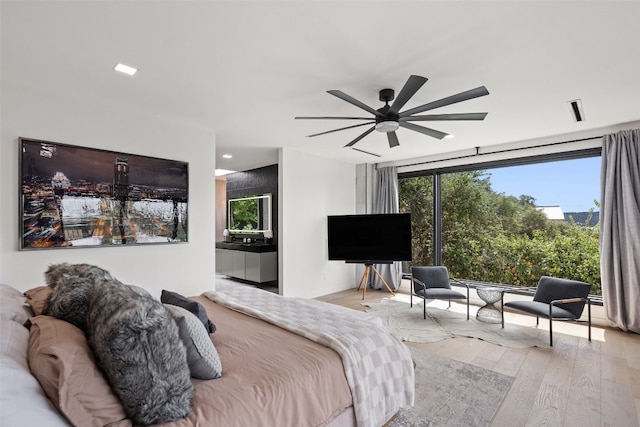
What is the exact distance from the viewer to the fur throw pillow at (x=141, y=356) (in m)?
1.09

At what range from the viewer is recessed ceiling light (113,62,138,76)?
2465 mm

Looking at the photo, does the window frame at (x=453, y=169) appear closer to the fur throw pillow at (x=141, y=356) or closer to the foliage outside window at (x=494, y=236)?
the foliage outside window at (x=494, y=236)

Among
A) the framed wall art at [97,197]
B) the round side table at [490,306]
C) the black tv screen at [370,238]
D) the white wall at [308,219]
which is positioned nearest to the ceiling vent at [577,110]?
the round side table at [490,306]

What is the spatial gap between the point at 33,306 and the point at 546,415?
333 centimetres

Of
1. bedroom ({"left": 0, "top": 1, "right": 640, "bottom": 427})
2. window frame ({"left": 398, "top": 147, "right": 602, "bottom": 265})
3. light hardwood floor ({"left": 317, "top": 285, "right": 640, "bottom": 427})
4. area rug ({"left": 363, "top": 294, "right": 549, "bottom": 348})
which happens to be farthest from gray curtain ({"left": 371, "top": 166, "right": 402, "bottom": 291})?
light hardwood floor ({"left": 317, "top": 285, "right": 640, "bottom": 427})

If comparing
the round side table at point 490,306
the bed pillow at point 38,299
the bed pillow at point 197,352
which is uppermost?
the bed pillow at point 38,299

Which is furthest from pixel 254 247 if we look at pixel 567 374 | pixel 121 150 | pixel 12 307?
pixel 567 374

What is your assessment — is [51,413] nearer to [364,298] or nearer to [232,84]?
[232,84]

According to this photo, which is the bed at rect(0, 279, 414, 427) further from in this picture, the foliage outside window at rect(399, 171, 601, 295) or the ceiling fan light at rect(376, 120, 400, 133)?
the foliage outside window at rect(399, 171, 601, 295)

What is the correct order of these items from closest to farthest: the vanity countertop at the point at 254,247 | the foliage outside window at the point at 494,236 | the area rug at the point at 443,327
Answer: the area rug at the point at 443,327 → the foliage outside window at the point at 494,236 → the vanity countertop at the point at 254,247

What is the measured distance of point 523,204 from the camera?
5.05 metres

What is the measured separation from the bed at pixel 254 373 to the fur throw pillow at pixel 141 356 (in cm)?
5

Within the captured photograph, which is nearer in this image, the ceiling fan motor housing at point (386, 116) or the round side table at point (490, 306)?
the ceiling fan motor housing at point (386, 116)

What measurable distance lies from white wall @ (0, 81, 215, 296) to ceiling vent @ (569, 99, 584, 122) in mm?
4050
